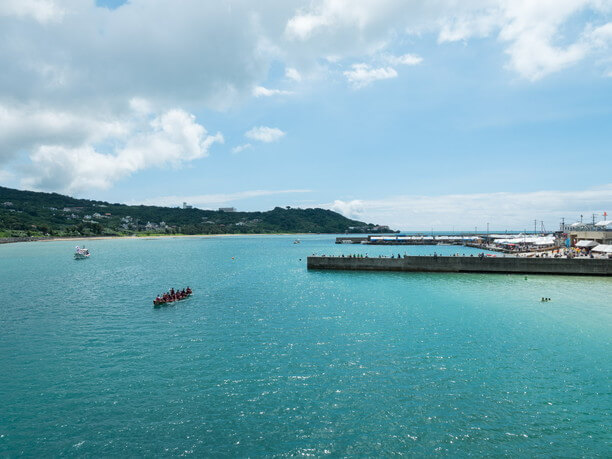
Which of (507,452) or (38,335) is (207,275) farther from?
(507,452)

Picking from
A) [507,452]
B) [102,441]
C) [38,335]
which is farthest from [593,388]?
[38,335]

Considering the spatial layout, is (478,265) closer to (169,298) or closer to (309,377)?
(169,298)

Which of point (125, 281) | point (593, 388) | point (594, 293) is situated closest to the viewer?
point (593, 388)

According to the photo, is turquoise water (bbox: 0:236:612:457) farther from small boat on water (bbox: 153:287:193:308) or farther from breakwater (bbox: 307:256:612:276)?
breakwater (bbox: 307:256:612:276)

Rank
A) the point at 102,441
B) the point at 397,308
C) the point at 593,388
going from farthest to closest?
1. the point at 397,308
2. the point at 593,388
3. the point at 102,441

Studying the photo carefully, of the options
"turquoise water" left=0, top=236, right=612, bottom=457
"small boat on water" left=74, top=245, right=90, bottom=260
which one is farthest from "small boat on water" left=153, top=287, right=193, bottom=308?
"small boat on water" left=74, top=245, right=90, bottom=260

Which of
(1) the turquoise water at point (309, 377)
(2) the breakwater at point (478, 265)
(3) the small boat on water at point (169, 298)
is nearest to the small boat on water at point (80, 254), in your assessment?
(1) the turquoise water at point (309, 377)

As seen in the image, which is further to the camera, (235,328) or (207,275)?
(207,275)
